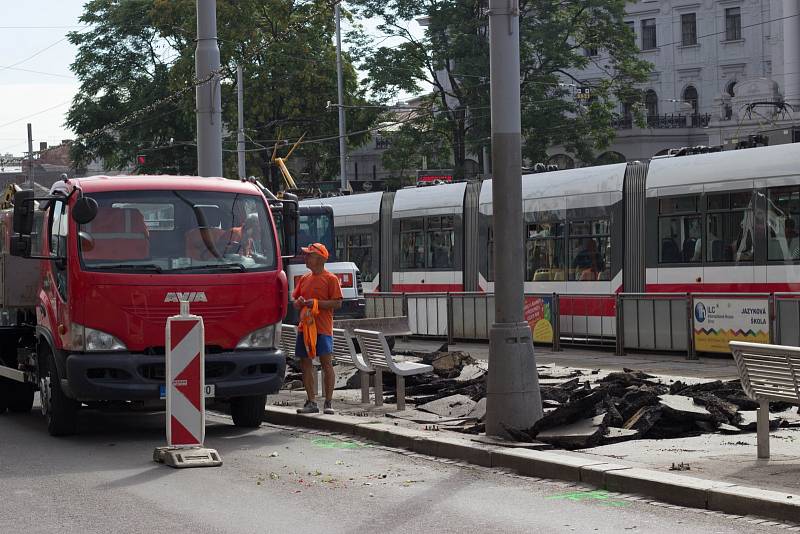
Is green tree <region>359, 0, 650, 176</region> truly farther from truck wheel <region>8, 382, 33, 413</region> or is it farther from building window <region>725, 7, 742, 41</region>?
truck wheel <region>8, 382, 33, 413</region>

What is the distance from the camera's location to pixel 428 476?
32.3 feet

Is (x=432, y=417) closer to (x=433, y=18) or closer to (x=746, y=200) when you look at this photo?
(x=746, y=200)

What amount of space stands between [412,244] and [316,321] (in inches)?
672

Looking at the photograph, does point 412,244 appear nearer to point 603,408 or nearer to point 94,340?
point 94,340

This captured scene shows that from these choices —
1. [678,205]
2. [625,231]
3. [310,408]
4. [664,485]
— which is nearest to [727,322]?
[678,205]

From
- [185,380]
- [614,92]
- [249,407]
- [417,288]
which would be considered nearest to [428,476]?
[185,380]

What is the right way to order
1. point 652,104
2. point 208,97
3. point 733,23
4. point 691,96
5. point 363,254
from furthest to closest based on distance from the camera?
1. point 652,104
2. point 691,96
3. point 733,23
4. point 363,254
5. point 208,97

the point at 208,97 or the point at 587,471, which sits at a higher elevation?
the point at 208,97

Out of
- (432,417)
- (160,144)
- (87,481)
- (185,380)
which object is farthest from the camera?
(160,144)

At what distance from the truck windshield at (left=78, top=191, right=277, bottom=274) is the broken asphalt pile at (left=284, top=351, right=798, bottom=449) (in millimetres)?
2251

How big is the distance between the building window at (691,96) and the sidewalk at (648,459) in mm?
55913

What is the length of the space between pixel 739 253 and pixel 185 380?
520 inches

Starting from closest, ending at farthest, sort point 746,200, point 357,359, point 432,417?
point 432,417 → point 357,359 → point 746,200

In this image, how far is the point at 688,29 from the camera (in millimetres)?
67062
